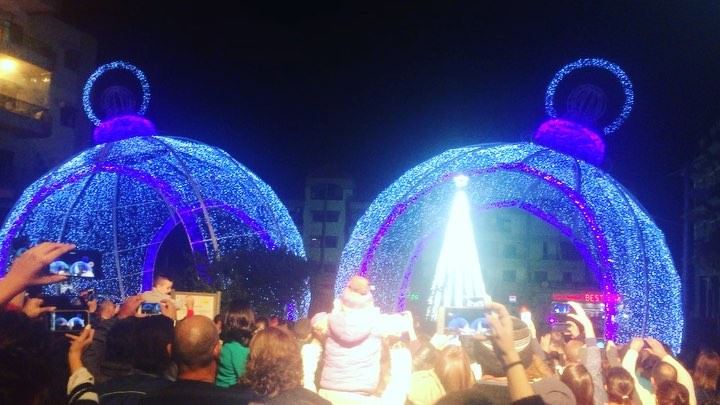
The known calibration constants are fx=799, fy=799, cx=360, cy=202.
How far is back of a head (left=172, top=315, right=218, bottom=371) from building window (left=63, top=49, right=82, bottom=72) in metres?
37.7

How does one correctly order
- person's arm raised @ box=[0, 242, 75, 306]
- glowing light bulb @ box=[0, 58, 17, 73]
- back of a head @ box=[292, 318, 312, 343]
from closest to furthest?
person's arm raised @ box=[0, 242, 75, 306]
back of a head @ box=[292, 318, 312, 343]
glowing light bulb @ box=[0, 58, 17, 73]

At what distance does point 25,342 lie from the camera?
3.03 metres

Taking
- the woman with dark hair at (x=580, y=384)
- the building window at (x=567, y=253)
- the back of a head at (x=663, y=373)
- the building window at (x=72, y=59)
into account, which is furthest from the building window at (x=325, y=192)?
the woman with dark hair at (x=580, y=384)

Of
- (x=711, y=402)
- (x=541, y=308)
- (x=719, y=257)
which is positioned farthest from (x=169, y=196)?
(x=541, y=308)

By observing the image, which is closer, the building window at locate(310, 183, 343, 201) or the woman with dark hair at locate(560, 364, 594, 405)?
the woman with dark hair at locate(560, 364, 594, 405)

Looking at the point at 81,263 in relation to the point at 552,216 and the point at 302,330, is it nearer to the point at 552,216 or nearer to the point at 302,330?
the point at 302,330

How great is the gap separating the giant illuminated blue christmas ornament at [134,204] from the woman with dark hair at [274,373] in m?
18.6

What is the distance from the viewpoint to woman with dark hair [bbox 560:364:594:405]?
6.25 meters

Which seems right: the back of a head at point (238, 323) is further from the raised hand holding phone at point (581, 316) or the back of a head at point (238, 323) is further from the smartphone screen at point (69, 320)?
the raised hand holding phone at point (581, 316)

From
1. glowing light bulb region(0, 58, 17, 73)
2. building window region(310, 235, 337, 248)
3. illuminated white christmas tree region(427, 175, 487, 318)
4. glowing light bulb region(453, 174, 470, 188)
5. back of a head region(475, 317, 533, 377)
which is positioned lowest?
back of a head region(475, 317, 533, 377)

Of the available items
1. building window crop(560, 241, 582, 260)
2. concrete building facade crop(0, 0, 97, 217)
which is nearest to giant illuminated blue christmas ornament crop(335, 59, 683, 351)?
concrete building facade crop(0, 0, 97, 217)

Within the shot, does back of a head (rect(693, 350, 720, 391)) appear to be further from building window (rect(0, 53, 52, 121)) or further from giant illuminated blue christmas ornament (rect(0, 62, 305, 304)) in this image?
building window (rect(0, 53, 52, 121))

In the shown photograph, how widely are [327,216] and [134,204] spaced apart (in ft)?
148

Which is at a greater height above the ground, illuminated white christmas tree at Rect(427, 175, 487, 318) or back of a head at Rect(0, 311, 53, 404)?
illuminated white christmas tree at Rect(427, 175, 487, 318)
